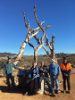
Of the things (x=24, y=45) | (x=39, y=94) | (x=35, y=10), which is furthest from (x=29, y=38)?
(x=39, y=94)

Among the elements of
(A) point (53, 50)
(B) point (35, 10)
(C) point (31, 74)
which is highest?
(B) point (35, 10)

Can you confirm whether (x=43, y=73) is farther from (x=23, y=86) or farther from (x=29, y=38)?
(x=29, y=38)

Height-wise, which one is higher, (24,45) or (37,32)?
(37,32)

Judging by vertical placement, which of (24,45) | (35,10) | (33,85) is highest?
(35,10)

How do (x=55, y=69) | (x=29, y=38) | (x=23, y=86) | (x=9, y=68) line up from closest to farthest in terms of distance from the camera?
(x=55, y=69), (x=9, y=68), (x=23, y=86), (x=29, y=38)

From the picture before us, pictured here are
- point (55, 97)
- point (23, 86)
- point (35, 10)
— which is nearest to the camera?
point (55, 97)

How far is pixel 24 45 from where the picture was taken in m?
8.84

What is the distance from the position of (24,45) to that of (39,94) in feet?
17.3

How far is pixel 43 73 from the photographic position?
4332 mm

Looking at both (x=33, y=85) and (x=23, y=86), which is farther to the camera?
(x=23, y=86)

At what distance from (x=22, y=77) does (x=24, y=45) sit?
4.22m

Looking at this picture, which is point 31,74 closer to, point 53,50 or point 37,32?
point 53,50

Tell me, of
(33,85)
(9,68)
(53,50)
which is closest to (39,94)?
(33,85)

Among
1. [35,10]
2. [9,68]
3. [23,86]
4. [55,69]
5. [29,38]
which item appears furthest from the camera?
[29,38]
